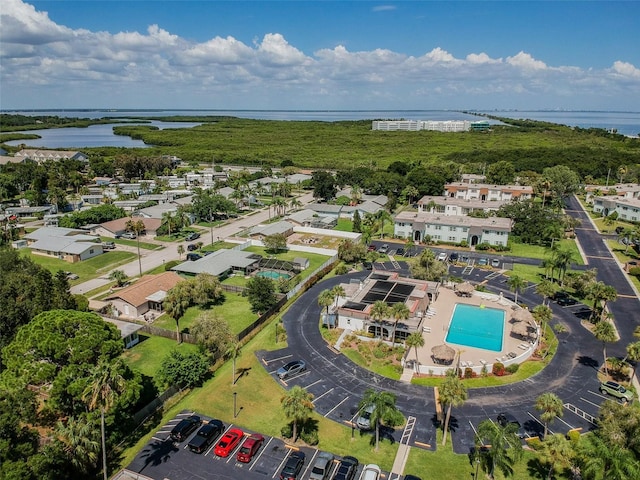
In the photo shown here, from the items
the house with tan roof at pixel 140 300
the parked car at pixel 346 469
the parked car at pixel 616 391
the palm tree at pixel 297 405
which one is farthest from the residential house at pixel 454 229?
the parked car at pixel 346 469

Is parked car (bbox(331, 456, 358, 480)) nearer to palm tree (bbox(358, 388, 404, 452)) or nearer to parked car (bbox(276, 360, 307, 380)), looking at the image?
palm tree (bbox(358, 388, 404, 452))

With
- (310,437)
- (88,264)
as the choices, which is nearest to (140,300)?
(88,264)

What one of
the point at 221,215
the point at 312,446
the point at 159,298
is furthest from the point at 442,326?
the point at 221,215

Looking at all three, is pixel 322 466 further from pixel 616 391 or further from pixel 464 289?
pixel 464 289

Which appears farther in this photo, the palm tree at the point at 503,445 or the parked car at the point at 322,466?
the parked car at the point at 322,466

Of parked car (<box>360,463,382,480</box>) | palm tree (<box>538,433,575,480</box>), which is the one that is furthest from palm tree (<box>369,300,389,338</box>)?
palm tree (<box>538,433,575,480</box>)

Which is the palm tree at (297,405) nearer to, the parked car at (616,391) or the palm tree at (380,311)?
the palm tree at (380,311)
